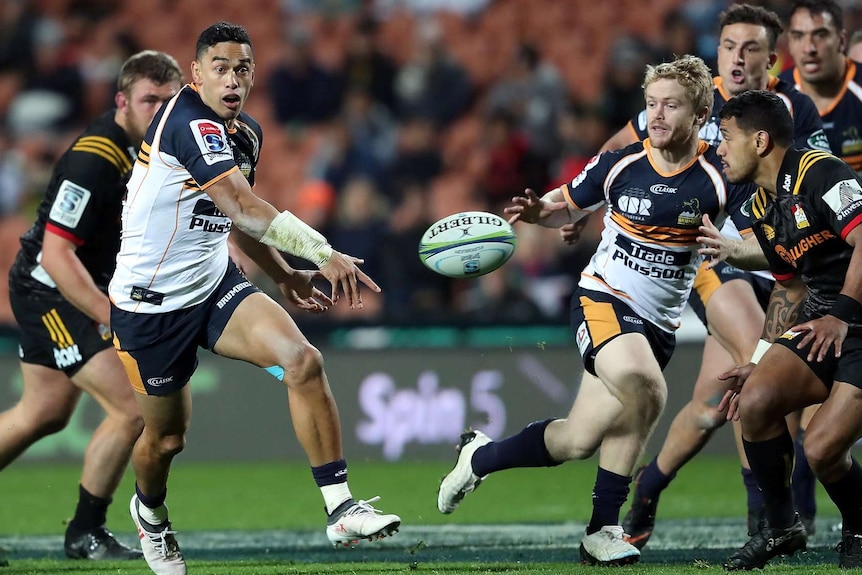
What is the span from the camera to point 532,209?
6.20m

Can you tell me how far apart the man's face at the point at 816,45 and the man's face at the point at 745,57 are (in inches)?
24.0

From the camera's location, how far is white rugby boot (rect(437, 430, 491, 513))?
21.1ft

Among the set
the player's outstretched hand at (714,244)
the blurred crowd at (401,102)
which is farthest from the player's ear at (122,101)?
the blurred crowd at (401,102)

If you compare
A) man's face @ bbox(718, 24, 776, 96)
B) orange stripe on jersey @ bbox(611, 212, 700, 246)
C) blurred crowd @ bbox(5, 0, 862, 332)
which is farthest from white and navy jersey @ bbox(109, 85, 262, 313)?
blurred crowd @ bbox(5, 0, 862, 332)

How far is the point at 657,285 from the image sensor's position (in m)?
6.04

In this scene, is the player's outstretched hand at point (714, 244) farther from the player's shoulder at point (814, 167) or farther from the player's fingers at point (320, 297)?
the player's fingers at point (320, 297)

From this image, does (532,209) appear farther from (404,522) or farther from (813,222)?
(404,522)

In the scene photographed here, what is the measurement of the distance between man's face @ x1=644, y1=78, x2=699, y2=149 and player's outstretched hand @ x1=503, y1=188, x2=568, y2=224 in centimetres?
63

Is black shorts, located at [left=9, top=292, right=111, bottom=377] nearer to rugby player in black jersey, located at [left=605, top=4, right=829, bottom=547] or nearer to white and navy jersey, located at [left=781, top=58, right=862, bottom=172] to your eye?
rugby player in black jersey, located at [left=605, top=4, right=829, bottom=547]

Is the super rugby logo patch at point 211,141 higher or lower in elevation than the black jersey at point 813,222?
higher

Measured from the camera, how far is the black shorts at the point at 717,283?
22.5ft

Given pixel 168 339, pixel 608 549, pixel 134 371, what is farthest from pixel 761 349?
pixel 134 371

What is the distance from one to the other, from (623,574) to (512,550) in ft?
3.87

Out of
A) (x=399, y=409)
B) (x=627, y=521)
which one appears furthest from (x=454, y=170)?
(x=627, y=521)
